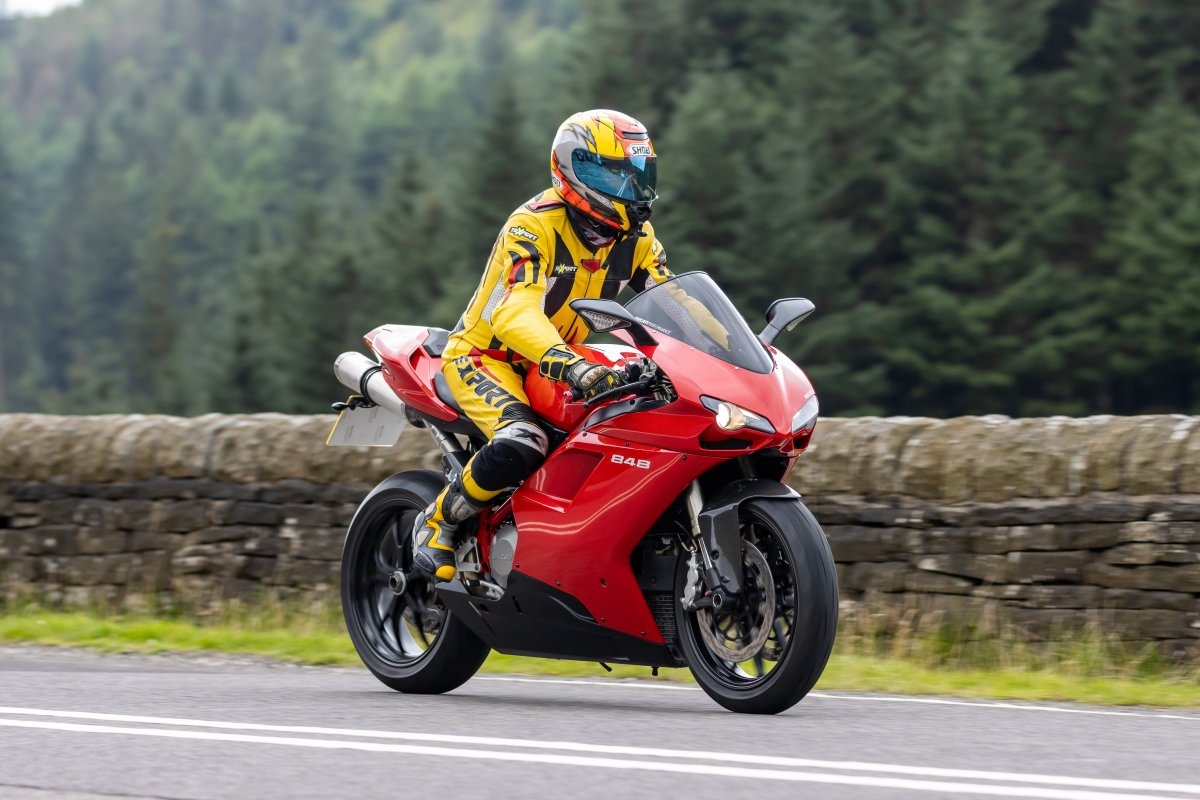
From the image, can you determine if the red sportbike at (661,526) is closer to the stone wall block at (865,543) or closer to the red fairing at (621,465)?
the red fairing at (621,465)

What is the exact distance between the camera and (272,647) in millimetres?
9859

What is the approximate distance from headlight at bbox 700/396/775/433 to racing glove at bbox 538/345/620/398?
1.44ft

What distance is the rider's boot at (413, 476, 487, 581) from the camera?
23.7 feet

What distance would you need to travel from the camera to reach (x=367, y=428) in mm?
8156

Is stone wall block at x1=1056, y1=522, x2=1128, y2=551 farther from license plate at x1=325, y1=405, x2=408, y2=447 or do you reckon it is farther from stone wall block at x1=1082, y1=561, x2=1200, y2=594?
license plate at x1=325, y1=405, x2=408, y2=447

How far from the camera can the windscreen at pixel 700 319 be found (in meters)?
6.52

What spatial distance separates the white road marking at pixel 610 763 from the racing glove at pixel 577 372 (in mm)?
1647

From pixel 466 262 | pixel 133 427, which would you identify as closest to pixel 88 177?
pixel 466 262

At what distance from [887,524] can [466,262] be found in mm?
56679

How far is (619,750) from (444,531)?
7.22 ft

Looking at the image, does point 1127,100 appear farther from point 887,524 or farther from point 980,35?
point 887,524

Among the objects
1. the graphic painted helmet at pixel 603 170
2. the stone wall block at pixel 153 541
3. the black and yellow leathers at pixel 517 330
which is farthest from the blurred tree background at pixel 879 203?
the graphic painted helmet at pixel 603 170

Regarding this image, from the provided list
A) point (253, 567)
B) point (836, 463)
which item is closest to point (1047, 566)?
point (836, 463)

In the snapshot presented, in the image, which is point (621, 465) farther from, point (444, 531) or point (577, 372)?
point (444, 531)
